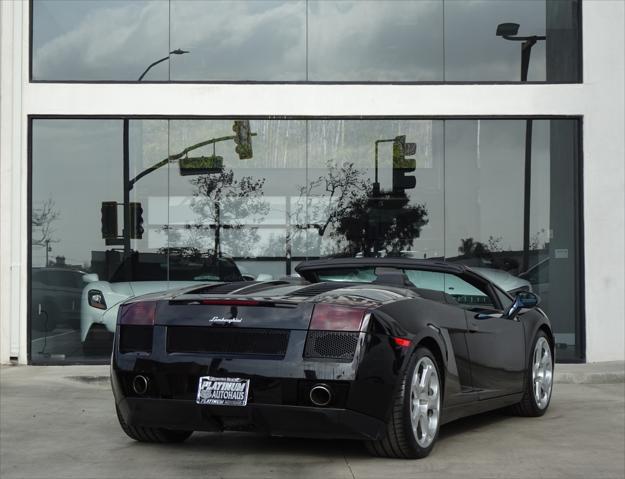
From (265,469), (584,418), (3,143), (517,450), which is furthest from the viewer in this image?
(3,143)

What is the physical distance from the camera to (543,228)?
13.4 metres

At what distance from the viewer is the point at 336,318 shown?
5.98m

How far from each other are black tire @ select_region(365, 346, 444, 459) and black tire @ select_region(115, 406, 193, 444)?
1321 millimetres

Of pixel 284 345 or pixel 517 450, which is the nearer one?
pixel 284 345

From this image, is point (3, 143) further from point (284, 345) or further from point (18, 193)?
point (284, 345)

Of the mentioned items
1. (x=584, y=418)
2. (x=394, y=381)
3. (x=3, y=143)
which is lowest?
(x=584, y=418)

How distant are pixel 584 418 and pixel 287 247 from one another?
18.5 feet

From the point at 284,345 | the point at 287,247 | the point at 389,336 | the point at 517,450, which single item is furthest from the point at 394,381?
the point at 287,247

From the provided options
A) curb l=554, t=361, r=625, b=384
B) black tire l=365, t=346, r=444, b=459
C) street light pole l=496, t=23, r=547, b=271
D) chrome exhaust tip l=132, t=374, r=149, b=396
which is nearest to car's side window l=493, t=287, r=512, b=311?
black tire l=365, t=346, r=444, b=459

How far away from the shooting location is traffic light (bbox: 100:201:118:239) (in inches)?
519

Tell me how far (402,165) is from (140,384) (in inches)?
300

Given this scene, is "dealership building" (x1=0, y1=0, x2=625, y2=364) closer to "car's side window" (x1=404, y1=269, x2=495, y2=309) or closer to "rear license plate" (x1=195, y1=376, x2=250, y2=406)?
"car's side window" (x1=404, y1=269, x2=495, y2=309)

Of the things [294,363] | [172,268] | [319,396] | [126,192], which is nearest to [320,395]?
[319,396]

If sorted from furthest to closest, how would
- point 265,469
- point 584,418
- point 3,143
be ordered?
point 3,143
point 584,418
point 265,469
